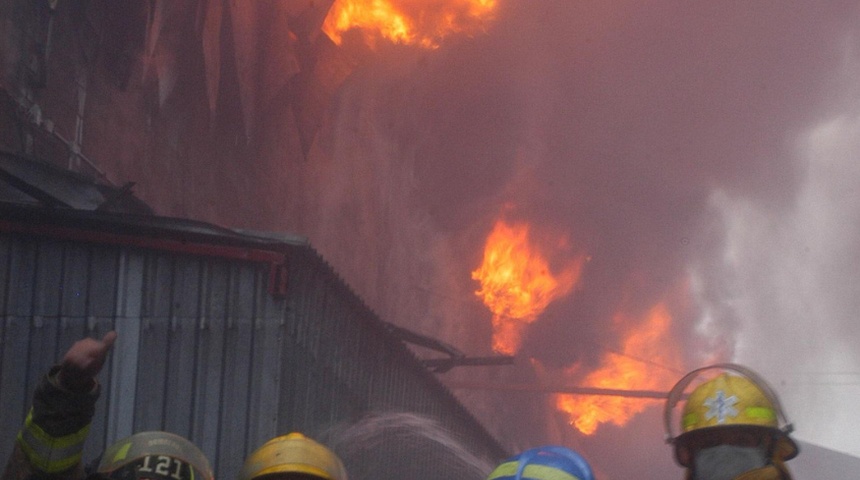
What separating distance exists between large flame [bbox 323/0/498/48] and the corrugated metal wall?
45.4 feet

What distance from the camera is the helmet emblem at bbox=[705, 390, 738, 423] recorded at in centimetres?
350

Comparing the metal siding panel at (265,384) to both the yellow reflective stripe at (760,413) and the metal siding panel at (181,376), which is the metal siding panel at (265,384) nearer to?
the metal siding panel at (181,376)

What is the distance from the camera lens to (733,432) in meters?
3.47

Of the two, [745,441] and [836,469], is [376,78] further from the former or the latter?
[836,469]

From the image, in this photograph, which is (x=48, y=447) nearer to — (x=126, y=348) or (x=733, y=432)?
(x=733, y=432)

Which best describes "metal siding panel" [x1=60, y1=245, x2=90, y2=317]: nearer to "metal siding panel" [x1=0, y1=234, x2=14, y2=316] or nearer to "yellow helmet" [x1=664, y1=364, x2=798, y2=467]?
"metal siding panel" [x1=0, y1=234, x2=14, y2=316]

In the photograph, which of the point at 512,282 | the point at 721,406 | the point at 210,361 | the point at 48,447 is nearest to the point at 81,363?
the point at 48,447

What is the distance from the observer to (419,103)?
27.7 meters

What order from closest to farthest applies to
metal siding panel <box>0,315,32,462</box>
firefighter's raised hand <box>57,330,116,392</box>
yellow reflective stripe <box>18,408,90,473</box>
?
firefighter's raised hand <box>57,330,116,392</box>, yellow reflective stripe <box>18,408,90,473</box>, metal siding panel <box>0,315,32,462</box>

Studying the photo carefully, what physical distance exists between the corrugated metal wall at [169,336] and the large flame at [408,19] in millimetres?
13832

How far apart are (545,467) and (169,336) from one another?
4328mm

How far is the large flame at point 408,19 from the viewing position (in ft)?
70.7

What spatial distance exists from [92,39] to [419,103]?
54.9 feet

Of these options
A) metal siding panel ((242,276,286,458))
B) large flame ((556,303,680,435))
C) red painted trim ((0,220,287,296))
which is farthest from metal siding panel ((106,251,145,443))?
large flame ((556,303,680,435))
